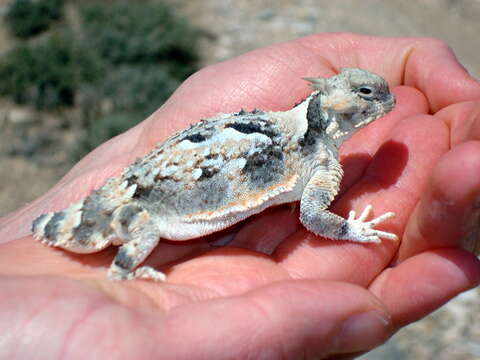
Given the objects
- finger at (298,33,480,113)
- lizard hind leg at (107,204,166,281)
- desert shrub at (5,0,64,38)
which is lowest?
desert shrub at (5,0,64,38)

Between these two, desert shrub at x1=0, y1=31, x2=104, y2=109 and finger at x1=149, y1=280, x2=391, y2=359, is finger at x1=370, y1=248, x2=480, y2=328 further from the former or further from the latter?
desert shrub at x1=0, y1=31, x2=104, y2=109

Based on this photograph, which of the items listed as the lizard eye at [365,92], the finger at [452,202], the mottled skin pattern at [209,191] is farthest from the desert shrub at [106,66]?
the finger at [452,202]

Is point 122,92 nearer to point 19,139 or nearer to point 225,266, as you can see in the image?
point 19,139

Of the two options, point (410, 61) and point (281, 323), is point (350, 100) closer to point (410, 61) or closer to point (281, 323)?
point (410, 61)

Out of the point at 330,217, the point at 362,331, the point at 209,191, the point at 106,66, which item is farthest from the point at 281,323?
the point at 106,66

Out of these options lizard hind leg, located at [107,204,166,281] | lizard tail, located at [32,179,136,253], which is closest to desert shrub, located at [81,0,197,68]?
lizard tail, located at [32,179,136,253]

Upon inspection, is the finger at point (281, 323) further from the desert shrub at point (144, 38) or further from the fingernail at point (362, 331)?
the desert shrub at point (144, 38)
